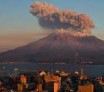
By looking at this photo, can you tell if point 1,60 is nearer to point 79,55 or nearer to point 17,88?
point 79,55

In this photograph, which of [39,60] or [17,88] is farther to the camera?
[39,60]

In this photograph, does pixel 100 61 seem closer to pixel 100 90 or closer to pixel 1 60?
pixel 1 60

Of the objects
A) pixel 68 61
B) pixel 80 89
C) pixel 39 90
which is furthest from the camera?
pixel 68 61

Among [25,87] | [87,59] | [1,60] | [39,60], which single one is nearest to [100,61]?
[87,59]

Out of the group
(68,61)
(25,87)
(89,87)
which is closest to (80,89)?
(89,87)

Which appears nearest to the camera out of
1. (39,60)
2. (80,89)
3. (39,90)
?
(80,89)

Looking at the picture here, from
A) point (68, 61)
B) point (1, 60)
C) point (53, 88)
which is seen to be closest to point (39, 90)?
point (53, 88)

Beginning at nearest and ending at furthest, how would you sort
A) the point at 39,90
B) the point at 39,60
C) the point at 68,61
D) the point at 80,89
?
the point at 80,89, the point at 39,90, the point at 68,61, the point at 39,60

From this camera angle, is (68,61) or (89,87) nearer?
(89,87)
